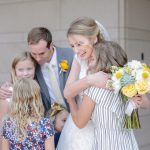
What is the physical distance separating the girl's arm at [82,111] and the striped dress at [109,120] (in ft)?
0.13

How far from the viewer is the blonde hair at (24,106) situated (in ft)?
11.7

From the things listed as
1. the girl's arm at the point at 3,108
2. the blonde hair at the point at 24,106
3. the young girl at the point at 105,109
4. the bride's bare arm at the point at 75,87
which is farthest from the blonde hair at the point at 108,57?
the girl's arm at the point at 3,108

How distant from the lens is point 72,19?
607cm

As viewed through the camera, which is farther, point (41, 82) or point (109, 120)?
point (41, 82)

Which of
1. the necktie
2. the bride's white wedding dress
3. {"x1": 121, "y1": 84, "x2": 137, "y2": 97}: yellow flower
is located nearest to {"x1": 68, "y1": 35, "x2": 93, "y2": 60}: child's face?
the bride's white wedding dress

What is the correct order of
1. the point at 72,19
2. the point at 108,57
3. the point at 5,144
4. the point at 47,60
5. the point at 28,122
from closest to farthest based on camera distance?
the point at 108,57 < the point at 28,122 < the point at 5,144 < the point at 47,60 < the point at 72,19

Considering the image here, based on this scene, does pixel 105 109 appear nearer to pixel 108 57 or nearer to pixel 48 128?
pixel 108 57

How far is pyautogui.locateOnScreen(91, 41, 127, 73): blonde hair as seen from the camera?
10.6 feet

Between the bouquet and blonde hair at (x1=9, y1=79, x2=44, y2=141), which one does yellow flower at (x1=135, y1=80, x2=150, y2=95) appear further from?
blonde hair at (x1=9, y1=79, x2=44, y2=141)

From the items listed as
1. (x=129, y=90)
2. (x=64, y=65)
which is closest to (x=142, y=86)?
(x=129, y=90)

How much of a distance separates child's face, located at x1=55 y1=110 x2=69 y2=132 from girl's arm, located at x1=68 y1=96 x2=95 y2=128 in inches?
15.9

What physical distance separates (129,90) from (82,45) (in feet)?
1.61

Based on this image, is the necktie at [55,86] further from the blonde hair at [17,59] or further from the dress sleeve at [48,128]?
the dress sleeve at [48,128]

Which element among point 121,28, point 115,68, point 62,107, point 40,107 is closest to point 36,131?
point 40,107
